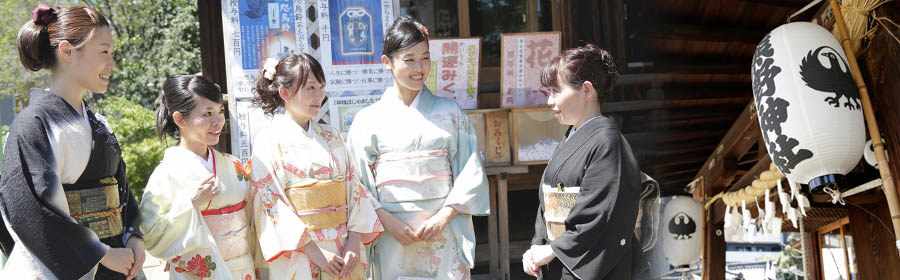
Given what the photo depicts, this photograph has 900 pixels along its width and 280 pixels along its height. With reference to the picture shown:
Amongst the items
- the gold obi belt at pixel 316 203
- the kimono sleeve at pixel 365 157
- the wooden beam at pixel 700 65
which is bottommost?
the gold obi belt at pixel 316 203

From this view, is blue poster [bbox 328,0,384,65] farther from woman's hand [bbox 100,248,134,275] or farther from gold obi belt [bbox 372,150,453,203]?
woman's hand [bbox 100,248,134,275]

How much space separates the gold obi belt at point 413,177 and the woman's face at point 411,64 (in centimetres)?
37

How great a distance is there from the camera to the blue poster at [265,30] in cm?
496

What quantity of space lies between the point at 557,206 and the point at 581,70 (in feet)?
2.01

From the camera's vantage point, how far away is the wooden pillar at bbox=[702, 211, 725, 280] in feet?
25.6

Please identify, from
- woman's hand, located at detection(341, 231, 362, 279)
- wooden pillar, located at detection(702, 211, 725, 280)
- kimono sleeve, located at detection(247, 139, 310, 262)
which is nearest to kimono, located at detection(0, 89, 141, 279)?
kimono sleeve, located at detection(247, 139, 310, 262)

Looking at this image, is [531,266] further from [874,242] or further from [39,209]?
[874,242]

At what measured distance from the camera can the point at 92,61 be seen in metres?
2.85

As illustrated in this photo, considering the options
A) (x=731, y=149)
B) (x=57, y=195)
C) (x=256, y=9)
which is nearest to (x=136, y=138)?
(x=256, y=9)

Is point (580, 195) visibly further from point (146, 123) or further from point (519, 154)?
point (146, 123)

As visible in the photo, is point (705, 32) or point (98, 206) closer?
point (98, 206)

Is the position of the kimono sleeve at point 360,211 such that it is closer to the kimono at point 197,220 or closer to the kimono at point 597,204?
the kimono at point 197,220

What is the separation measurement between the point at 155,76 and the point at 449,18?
430 inches

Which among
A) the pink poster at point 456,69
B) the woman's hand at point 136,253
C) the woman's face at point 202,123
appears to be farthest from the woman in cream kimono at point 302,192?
the pink poster at point 456,69
